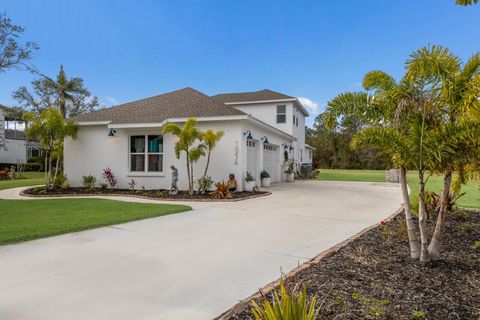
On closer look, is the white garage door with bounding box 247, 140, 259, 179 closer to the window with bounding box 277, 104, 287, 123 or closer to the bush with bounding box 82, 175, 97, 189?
the bush with bounding box 82, 175, 97, 189

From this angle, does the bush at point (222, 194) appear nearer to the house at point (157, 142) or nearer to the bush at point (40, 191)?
the house at point (157, 142)

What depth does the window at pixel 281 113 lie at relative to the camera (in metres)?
23.2

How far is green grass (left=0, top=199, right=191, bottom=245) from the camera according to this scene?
244 inches

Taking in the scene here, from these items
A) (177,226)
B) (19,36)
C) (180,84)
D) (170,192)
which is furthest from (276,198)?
(180,84)

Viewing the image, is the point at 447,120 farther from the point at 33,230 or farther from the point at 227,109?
the point at 227,109

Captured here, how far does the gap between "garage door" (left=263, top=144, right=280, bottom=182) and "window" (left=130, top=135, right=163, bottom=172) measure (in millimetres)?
6020

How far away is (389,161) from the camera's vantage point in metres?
4.59

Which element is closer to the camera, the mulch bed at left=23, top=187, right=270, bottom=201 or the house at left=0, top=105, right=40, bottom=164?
the mulch bed at left=23, top=187, right=270, bottom=201

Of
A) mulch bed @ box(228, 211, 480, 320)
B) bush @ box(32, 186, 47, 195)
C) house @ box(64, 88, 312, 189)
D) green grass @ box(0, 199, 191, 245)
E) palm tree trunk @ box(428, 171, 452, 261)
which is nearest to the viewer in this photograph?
mulch bed @ box(228, 211, 480, 320)

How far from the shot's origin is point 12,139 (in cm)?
3553

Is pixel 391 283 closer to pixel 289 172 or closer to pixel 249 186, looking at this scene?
pixel 249 186

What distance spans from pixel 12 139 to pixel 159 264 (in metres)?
40.2

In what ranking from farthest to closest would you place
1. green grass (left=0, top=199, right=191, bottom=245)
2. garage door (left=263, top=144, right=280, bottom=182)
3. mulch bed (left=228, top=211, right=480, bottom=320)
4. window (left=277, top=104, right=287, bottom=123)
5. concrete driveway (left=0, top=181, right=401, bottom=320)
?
window (left=277, top=104, right=287, bottom=123)
garage door (left=263, top=144, right=280, bottom=182)
green grass (left=0, top=199, right=191, bottom=245)
concrete driveway (left=0, top=181, right=401, bottom=320)
mulch bed (left=228, top=211, right=480, bottom=320)

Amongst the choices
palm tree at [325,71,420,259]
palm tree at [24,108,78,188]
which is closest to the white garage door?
palm tree at [24,108,78,188]
